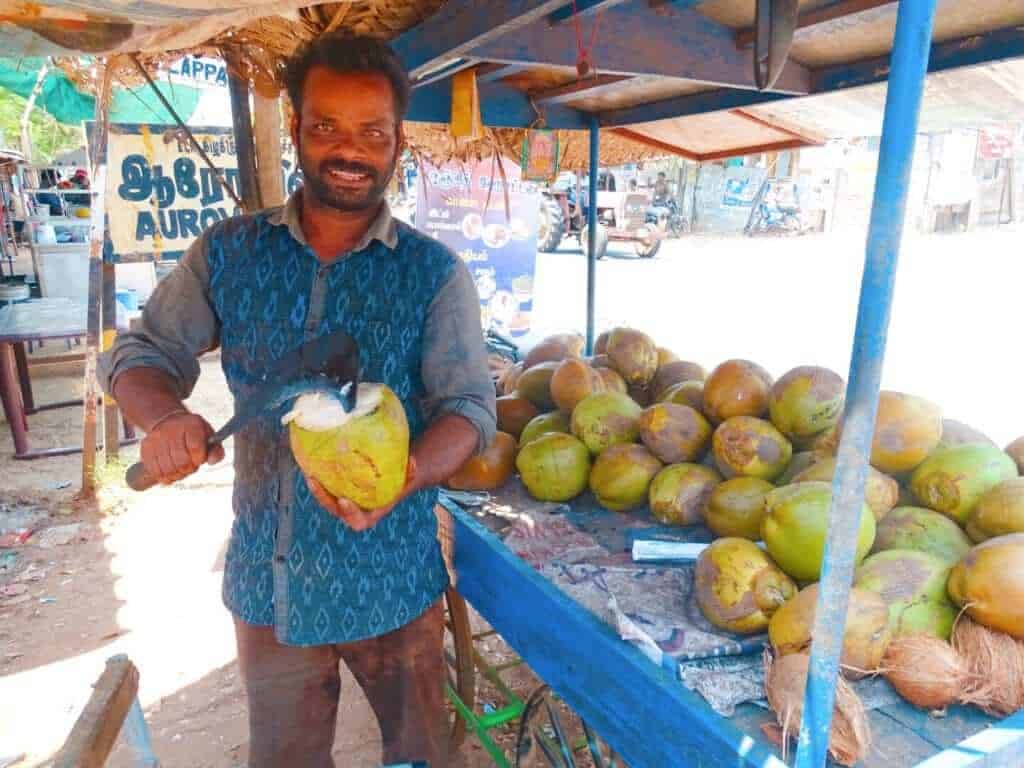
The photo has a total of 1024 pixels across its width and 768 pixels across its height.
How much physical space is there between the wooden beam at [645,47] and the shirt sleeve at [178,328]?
971mm

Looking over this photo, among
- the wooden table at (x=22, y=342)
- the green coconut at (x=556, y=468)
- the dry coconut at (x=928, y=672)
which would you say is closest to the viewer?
the dry coconut at (x=928, y=672)

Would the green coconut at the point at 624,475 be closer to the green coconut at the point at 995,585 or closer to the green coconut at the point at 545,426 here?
the green coconut at the point at 545,426

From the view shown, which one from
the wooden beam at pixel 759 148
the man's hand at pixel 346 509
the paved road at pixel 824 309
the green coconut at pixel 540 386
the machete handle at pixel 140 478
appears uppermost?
the wooden beam at pixel 759 148

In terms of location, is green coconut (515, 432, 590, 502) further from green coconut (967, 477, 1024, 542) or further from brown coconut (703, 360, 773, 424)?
green coconut (967, 477, 1024, 542)

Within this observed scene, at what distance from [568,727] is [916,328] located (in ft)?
25.2

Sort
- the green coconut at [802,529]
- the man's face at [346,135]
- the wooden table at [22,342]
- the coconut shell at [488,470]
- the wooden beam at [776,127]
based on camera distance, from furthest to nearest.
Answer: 1. the wooden table at [22,342]
2. the wooden beam at [776,127]
3. the coconut shell at [488,470]
4. the man's face at [346,135]
5. the green coconut at [802,529]

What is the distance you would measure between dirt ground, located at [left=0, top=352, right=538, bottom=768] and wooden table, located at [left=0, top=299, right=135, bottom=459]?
174 millimetres

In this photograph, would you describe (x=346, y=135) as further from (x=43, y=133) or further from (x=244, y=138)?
(x=43, y=133)

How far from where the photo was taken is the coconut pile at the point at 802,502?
4.28ft

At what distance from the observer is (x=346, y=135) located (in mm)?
1608

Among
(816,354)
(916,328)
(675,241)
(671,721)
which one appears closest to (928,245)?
(675,241)

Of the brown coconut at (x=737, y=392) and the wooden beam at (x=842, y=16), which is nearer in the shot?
the wooden beam at (x=842, y=16)

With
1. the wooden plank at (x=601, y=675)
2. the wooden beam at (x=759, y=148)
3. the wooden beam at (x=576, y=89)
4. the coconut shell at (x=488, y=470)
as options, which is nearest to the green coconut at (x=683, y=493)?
the wooden plank at (x=601, y=675)

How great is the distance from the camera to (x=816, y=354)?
7.87m
